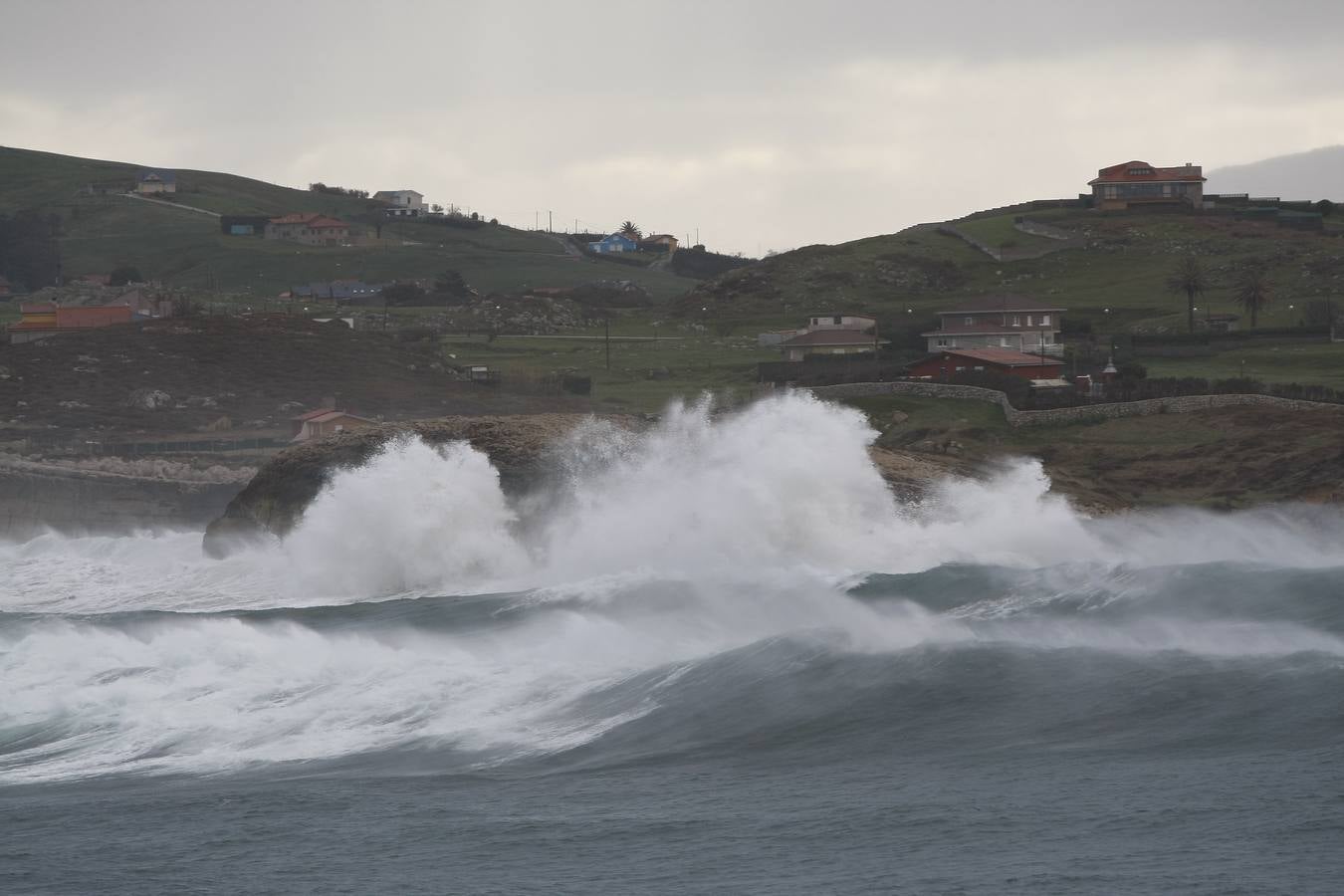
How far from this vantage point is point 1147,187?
13625cm

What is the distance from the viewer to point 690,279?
172500mm

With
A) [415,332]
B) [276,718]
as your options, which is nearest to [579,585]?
[276,718]

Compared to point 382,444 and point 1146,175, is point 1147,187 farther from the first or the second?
point 382,444

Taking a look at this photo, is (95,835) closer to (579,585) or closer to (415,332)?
(579,585)

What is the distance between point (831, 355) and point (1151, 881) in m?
62.6

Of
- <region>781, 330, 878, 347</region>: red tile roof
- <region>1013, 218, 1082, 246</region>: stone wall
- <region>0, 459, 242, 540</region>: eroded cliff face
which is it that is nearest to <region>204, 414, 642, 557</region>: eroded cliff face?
<region>0, 459, 242, 540</region>: eroded cliff face

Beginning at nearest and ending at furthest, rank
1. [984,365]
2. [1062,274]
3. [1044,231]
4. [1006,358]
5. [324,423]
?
[324,423] → [984,365] → [1006,358] → [1062,274] → [1044,231]

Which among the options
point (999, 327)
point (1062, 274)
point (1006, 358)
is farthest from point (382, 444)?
point (1062, 274)

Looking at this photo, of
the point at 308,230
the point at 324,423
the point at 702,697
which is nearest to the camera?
the point at 702,697

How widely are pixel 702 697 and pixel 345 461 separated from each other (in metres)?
20.7

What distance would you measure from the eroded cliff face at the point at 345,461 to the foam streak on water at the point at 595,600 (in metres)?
0.79

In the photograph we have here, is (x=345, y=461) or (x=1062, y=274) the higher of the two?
(x=1062, y=274)

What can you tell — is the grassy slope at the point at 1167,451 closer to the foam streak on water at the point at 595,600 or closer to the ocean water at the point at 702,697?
the foam streak on water at the point at 595,600

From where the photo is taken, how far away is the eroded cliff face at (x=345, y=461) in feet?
135
